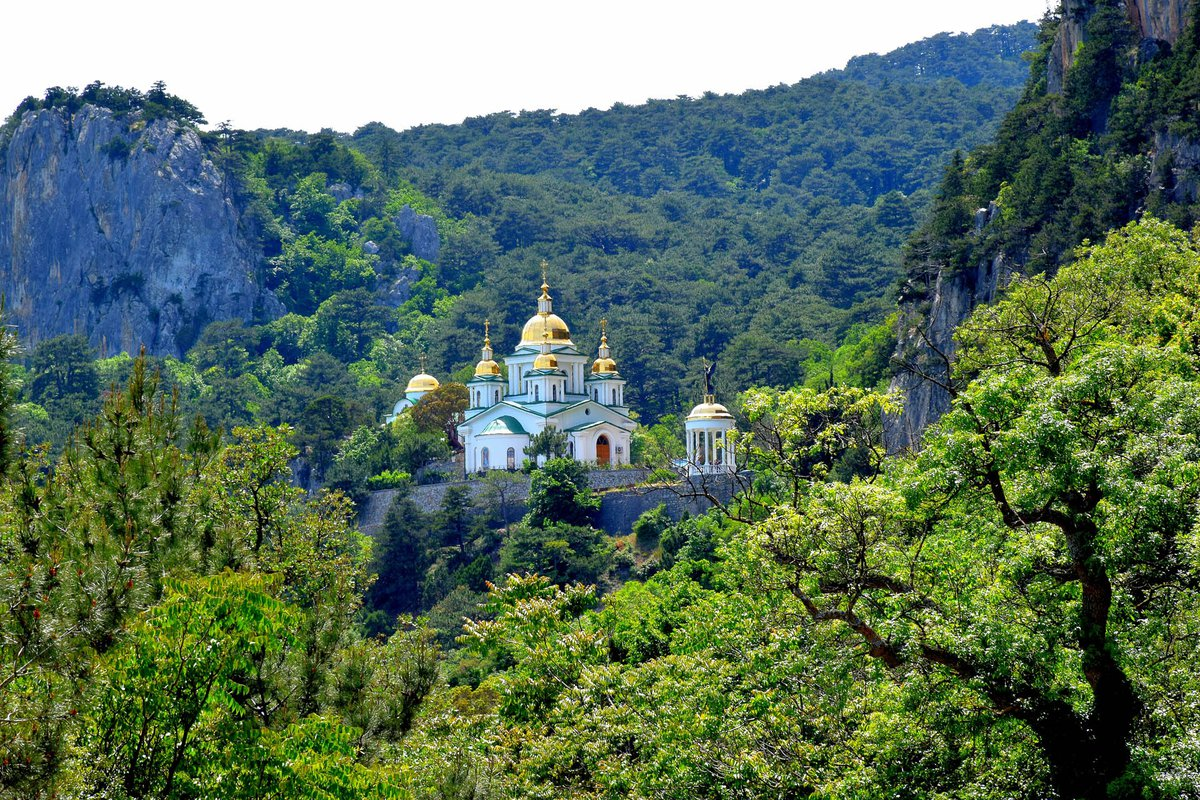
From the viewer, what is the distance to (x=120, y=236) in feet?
374

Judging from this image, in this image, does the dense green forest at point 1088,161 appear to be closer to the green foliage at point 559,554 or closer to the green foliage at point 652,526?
the green foliage at point 652,526

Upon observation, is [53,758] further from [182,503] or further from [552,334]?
[552,334]

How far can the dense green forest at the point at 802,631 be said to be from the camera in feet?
42.4

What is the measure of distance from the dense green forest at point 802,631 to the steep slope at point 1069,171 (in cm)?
2069

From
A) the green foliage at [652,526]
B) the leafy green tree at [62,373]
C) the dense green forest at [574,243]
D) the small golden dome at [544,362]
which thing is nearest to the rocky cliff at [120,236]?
the dense green forest at [574,243]

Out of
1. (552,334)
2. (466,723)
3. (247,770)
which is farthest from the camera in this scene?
(552,334)

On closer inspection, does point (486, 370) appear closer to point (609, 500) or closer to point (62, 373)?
point (609, 500)

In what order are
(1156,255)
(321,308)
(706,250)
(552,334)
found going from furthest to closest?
(706,250) < (321,308) < (552,334) < (1156,255)

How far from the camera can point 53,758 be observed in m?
11.0

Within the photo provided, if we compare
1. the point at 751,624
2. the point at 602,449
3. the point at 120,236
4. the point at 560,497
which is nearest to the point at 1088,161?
the point at 560,497

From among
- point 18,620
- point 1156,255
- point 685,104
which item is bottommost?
point 18,620

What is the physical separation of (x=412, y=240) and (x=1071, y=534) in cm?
11359

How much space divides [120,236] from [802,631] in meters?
104

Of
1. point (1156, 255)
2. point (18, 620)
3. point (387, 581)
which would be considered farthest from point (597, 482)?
point (18, 620)
